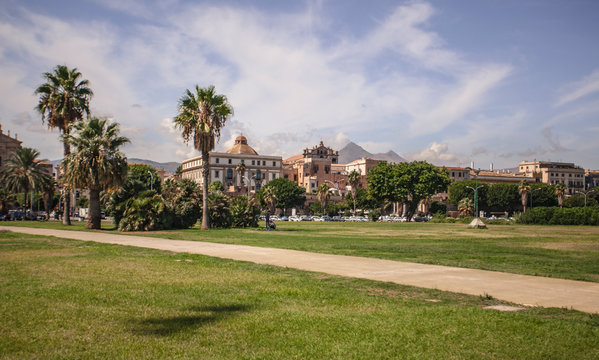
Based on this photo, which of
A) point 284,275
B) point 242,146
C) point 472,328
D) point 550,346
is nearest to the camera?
point 550,346

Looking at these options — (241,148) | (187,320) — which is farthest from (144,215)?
(241,148)

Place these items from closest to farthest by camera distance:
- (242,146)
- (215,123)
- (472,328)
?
(472,328) → (215,123) → (242,146)

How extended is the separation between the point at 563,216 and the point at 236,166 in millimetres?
110273

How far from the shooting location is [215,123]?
41281mm

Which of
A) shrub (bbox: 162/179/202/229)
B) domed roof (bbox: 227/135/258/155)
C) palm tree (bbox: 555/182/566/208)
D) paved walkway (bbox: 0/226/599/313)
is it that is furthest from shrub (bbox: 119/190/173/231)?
domed roof (bbox: 227/135/258/155)

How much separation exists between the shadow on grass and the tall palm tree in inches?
2873

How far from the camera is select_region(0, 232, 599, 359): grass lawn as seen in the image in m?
6.32

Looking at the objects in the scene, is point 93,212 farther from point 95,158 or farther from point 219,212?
point 219,212

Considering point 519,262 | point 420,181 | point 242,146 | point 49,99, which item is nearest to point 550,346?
point 519,262

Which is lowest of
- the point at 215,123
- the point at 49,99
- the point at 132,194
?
the point at 132,194

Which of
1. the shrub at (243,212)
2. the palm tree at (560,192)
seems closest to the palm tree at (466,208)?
the palm tree at (560,192)

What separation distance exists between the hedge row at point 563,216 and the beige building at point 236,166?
316 ft

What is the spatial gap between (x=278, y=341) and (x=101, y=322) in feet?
9.71

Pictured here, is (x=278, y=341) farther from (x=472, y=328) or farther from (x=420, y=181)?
(x=420, y=181)
